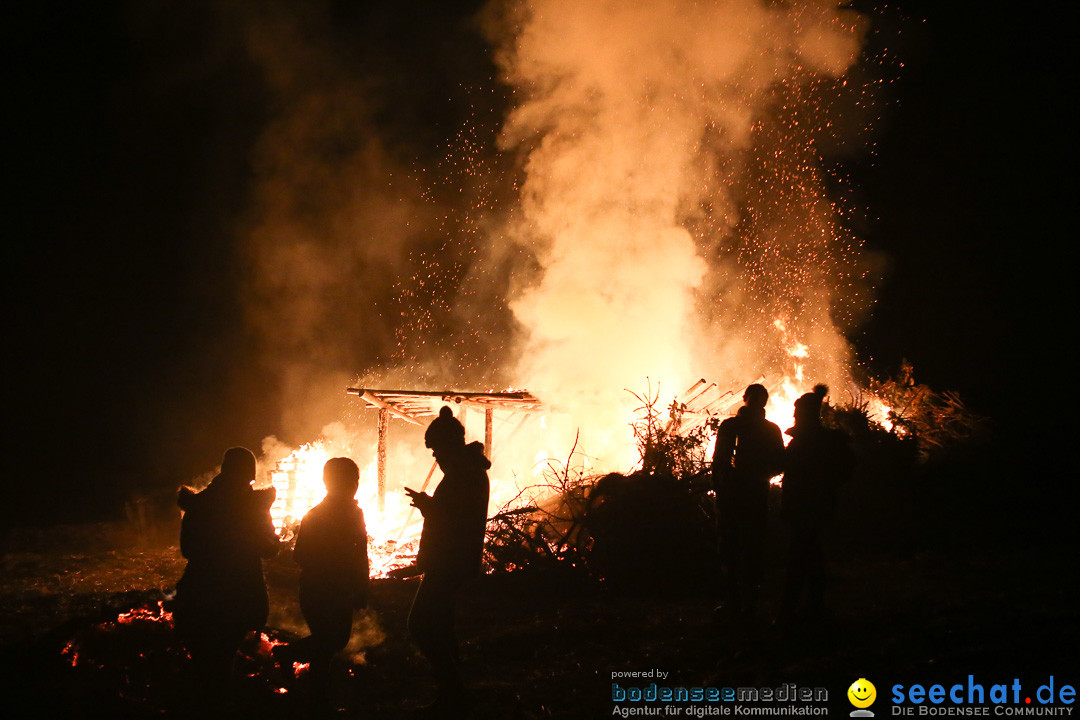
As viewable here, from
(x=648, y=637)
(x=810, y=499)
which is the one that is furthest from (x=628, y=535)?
(x=810, y=499)

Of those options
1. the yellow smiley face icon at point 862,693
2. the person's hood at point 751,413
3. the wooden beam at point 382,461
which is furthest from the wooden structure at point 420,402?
the yellow smiley face icon at point 862,693

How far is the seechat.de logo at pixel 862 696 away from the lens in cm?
A: 343

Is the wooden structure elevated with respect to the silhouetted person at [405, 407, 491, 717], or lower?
elevated

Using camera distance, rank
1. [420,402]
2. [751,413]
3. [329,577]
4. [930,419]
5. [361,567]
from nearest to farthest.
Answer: [329,577]
[361,567]
[751,413]
[930,419]
[420,402]

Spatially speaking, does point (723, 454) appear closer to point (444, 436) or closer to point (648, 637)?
point (648, 637)

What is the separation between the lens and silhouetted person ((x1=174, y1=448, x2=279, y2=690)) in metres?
3.98

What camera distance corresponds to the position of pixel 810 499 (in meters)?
4.91

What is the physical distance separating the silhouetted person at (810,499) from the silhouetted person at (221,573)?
3991mm

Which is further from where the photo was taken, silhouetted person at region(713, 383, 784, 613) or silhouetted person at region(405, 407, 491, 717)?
silhouetted person at region(713, 383, 784, 613)

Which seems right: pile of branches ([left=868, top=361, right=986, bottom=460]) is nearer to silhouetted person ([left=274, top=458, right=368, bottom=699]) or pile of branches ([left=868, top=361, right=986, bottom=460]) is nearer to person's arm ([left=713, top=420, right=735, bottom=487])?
person's arm ([left=713, top=420, right=735, bottom=487])

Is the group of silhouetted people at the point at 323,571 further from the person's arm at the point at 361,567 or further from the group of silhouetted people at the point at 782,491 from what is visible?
the group of silhouetted people at the point at 782,491

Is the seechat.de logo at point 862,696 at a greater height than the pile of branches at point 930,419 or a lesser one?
lesser

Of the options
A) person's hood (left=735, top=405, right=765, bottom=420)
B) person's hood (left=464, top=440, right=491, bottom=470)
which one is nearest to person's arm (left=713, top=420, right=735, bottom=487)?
person's hood (left=735, top=405, right=765, bottom=420)

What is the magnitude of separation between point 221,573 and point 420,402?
9.22 meters
